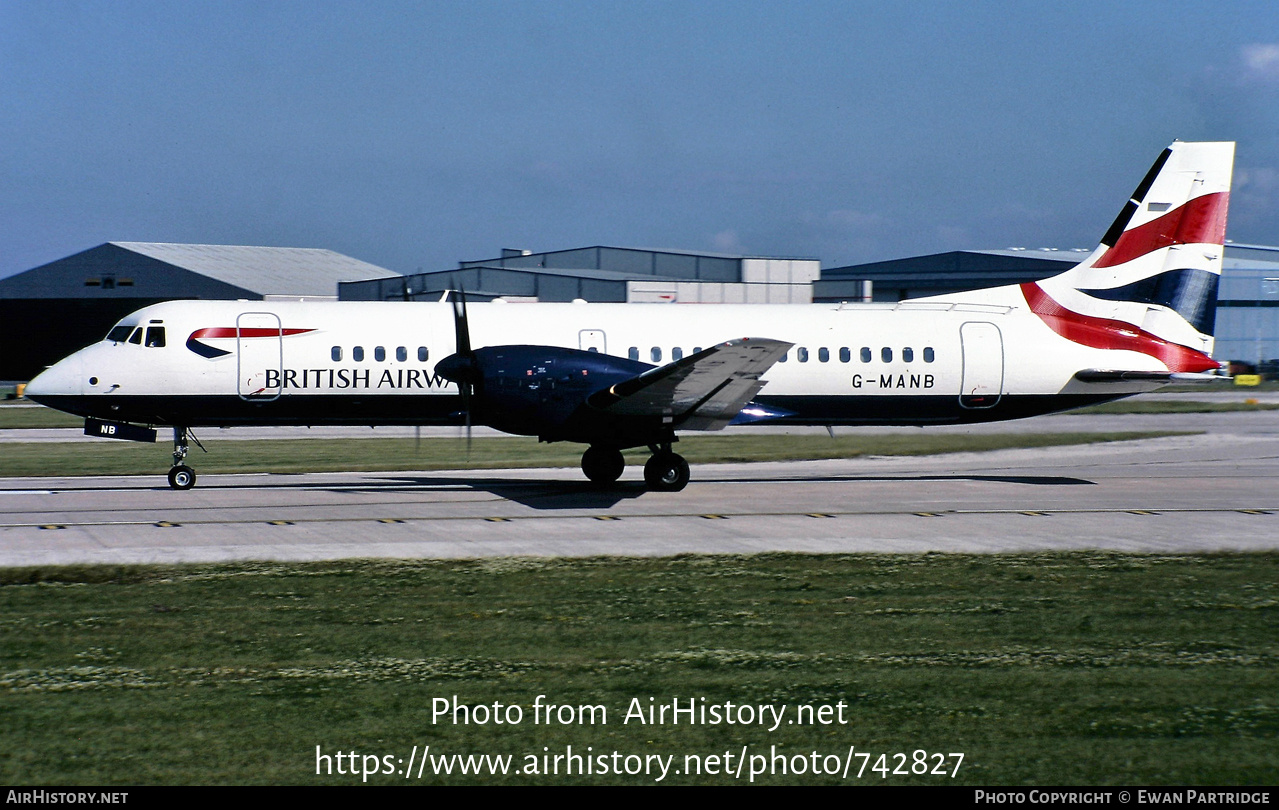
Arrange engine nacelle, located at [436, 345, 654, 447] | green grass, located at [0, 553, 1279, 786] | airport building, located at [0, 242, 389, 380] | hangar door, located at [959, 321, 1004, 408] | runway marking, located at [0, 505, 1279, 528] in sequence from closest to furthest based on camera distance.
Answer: green grass, located at [0, 553, 1279, 786] < runway marking, located at [0, 505, 1279, 528] < engine nacelle, located at [436, 345, 654, 447] < hangar door, located at [959, 321, 1004, 408] < airport building, located at [0, 242, 389, 380]

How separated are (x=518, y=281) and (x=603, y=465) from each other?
123ft

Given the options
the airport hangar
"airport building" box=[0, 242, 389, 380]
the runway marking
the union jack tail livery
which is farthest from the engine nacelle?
"airport building" box=[0, 242, 389, 380]

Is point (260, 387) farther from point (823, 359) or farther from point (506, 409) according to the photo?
point (823, 359)

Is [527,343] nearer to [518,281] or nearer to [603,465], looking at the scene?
[603,465]

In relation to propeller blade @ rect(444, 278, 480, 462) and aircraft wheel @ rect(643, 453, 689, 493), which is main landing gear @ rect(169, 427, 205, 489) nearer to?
propeller blade @ rect(444, 278, 480, 462)

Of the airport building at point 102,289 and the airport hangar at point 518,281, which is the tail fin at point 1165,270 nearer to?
the airport hangar at point 518,281

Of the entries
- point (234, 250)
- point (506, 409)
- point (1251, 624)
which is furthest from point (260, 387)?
point (234, 250)

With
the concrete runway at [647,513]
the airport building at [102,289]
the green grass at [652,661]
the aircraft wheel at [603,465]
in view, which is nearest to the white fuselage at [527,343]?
the concrete runway at [647,513]

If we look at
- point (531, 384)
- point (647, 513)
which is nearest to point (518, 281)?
point (531, 384)

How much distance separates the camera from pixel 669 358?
942 inches

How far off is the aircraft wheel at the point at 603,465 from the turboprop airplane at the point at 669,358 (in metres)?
0.03

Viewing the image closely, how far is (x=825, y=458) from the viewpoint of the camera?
103ft

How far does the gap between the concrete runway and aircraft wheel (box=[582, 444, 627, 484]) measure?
315 mm

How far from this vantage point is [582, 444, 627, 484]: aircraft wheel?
23312 millimetres
